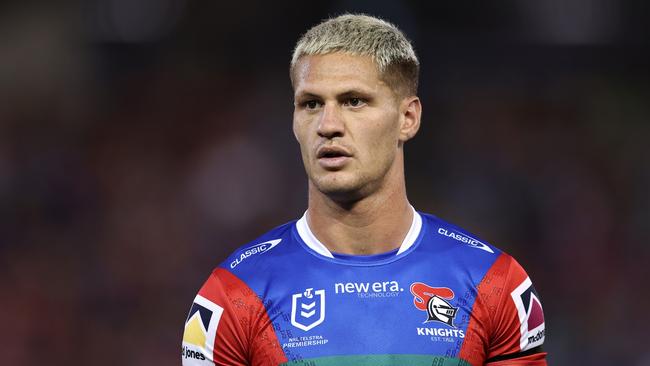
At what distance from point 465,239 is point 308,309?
795 mm

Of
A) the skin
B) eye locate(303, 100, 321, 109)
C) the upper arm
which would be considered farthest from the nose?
the upper arm

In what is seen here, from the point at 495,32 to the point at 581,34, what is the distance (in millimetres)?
1112

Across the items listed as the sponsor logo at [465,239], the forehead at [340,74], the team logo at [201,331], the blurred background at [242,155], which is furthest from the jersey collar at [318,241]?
the blurred background at [242,155]

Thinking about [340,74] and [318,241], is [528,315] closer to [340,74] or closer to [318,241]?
[318,241]

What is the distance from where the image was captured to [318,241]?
159 inches

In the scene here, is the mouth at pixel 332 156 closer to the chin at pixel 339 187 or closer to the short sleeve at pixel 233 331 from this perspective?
the chin at pixel 339 187

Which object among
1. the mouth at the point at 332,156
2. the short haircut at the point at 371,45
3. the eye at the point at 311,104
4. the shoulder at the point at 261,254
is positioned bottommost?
the shoulder at the point at 261,254

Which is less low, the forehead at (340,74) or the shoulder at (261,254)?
the forehead at (340,74)

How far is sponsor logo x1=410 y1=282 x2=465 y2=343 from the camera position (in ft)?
12.4

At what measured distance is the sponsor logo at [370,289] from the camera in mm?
3834

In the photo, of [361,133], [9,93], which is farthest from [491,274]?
[9,93]

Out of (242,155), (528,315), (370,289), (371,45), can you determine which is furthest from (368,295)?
(242,155)

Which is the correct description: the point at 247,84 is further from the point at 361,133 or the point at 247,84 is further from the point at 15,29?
the point at 361,133

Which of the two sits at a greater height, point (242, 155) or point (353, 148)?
point (242, 155)
